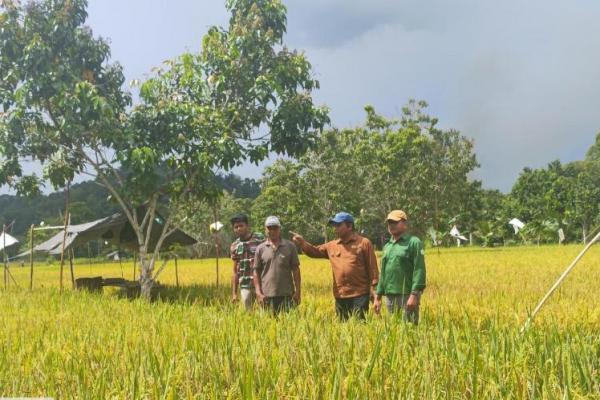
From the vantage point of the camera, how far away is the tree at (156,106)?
9.98 m

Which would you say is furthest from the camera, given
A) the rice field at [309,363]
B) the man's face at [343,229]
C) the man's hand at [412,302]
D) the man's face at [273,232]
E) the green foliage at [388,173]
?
the green foliage at [388,173]

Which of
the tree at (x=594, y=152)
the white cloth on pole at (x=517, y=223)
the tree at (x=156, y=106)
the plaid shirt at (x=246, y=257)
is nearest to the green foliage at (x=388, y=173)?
the white cloth on pole at (x=517, y=223)

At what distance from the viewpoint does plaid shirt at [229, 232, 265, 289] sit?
21.0 ft

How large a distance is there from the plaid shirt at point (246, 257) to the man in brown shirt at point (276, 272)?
54 centimetres

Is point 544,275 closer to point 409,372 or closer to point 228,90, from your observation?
point 228,90

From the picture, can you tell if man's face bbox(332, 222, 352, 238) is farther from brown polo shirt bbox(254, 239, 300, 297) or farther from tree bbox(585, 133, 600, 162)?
tree bbox(585, 133, 600, 162)

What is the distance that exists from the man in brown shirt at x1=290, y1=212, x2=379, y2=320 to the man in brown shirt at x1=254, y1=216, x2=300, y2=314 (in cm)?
47

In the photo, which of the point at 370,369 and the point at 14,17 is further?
the point at 14,17

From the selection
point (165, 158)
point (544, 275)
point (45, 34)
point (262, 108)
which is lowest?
point (544, 275)

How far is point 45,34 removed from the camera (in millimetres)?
10438

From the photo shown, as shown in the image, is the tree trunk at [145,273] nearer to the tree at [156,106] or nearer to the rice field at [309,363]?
the tree at [156,106]

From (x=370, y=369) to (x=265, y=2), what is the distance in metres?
8.92

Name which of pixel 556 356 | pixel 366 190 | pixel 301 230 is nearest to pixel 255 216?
pixel 301 230

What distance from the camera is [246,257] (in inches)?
253
